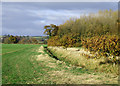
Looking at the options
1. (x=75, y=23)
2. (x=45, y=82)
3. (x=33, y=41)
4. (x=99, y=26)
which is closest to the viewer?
(x=45, y=82)

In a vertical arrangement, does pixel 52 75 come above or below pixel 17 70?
above

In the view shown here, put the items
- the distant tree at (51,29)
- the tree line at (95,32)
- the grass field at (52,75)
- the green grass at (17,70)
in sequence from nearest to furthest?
the grass field at (52,75) → the green grass at (17,70) → the tree line at (95,32) → the distant tree at (51,29)

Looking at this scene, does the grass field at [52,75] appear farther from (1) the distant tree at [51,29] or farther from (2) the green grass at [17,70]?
(1) the distant tree at [51,29]

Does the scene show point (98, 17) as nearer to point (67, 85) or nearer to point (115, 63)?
point (115, 63)

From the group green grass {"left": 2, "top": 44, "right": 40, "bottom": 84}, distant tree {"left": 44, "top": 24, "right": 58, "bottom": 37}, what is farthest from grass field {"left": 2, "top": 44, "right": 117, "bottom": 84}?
distant tree {"left": 44, "top": 24, "right": 58, "bottom": 37}

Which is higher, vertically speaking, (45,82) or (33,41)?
(45,82)

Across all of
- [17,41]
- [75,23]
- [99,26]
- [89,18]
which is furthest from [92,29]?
[17,41]

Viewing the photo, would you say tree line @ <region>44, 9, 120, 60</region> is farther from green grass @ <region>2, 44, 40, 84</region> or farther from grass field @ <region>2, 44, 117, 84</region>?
green grass @ <region>2, 44, 40, 84</region>

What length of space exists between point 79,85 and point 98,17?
1154 cm

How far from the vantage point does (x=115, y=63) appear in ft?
30.4

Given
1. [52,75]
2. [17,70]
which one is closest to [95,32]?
[52,75]

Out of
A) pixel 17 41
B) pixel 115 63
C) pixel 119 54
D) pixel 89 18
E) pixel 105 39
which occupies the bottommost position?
pixel 17 41

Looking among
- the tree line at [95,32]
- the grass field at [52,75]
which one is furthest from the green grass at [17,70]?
the tree line at [95,32]

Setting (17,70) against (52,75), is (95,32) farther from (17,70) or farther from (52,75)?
(17,70)
